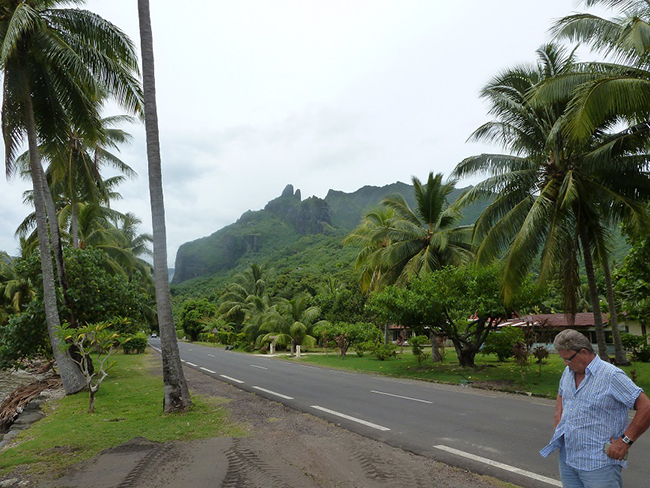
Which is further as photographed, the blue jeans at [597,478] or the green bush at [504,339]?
the green bush at [504,339]

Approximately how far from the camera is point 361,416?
914 centimetres

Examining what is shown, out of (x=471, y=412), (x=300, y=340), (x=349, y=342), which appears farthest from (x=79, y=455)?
(x=300, y=340)

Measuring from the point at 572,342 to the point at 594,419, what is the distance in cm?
51

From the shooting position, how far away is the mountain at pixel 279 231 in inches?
4702

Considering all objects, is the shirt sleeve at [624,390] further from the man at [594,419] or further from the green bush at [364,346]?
the green bush at [364,346]

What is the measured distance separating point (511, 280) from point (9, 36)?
47.0ft

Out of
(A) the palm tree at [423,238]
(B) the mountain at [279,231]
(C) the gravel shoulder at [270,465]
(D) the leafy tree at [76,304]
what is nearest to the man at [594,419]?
(C) the gravel shoulder at [270,465]

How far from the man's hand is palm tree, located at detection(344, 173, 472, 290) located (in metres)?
18.1

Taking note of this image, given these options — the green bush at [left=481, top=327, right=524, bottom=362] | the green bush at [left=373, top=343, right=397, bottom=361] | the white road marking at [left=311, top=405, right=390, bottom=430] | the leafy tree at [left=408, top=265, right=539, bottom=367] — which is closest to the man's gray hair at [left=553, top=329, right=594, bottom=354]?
the white road marking at [left=311, top=405, right=390, bottom=430]

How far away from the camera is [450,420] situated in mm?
8758

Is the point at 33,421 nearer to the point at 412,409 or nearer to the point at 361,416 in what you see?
the point at 361,416

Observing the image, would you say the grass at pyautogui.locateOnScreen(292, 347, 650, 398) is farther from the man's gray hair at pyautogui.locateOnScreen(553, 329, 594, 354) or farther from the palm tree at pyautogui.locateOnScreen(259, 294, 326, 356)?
the palm tree at pyautogui.locateOnScreen(259, 294, 326, 356)

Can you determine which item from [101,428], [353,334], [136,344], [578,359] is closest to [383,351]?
[353,334]

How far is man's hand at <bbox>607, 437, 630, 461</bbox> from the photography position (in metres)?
2.87
